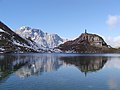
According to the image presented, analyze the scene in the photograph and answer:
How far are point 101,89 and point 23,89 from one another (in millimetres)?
17032

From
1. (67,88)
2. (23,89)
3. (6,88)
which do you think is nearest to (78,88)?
(67,88)

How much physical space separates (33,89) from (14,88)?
462 cm

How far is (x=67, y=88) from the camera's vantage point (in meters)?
49.8

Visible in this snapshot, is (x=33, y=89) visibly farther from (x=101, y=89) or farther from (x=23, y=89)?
(x=101, y=89)

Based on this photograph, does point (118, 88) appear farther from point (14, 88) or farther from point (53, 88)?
point (14, 88)

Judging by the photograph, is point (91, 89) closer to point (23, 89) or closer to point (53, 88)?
point (53, 88)

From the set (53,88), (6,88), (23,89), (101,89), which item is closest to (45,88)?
(53,88)

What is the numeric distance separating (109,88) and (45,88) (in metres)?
14.3

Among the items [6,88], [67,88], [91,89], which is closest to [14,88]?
[6,88]

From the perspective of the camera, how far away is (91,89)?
49.0 metres

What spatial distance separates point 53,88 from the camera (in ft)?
164

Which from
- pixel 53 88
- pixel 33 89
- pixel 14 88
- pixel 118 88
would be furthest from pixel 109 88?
pixel 14 88

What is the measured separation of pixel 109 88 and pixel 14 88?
2121cm

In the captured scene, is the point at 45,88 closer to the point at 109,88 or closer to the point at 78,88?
the point at 78,88
